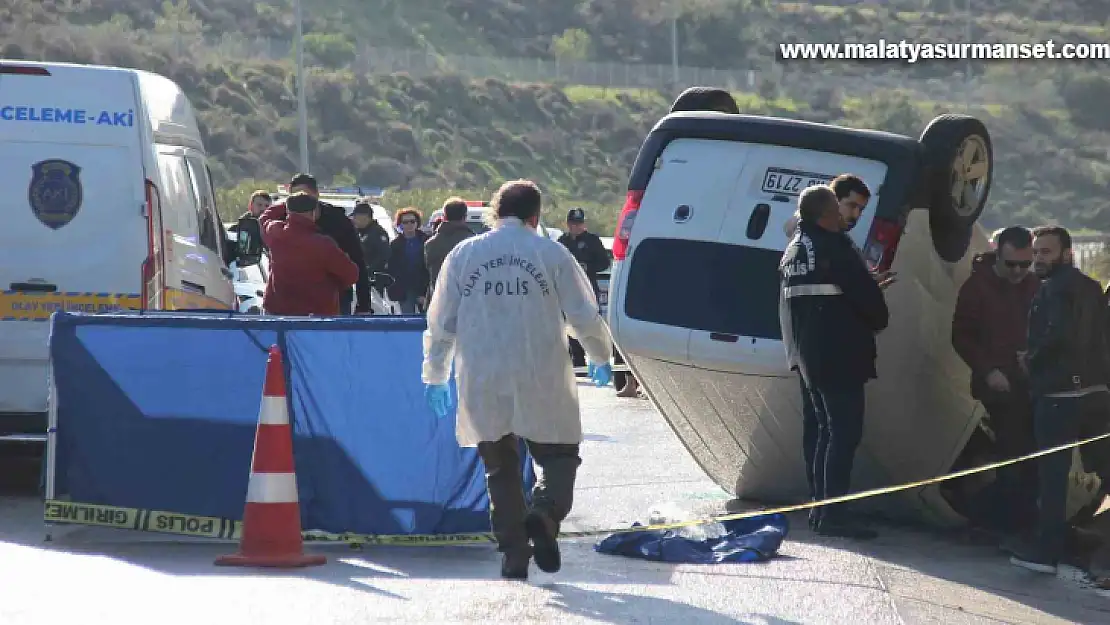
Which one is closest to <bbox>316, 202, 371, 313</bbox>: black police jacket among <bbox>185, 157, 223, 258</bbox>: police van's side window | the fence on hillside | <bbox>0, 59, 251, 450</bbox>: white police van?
<bbox>185, 157, 223, 258</bbox>: police van's side window

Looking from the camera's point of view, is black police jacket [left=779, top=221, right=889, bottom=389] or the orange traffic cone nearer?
the orange traffic cone

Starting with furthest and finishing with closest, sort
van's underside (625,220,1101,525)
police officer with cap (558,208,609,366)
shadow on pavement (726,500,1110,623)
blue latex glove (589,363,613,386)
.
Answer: police officer with cap (558,208,609,366), van's underside (625,220,1101,525), blue latex glove (589,363,613,386), shadow on pavement (726,500,1110,623)

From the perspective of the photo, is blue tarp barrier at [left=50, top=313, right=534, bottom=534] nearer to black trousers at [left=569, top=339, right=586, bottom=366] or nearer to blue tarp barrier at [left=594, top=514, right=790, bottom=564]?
blue tarp barrier at [left=594, top=514, right=790, bottom=564]

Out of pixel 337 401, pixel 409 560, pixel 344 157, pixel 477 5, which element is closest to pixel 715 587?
pixel 409 560

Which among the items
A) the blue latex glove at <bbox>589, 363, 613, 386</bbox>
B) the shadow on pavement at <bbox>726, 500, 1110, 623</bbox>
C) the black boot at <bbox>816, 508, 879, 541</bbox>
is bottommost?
the shadow on pavement at <bbox>726, 500, 1110, 623</bbox>

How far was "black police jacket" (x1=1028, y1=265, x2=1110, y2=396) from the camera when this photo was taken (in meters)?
8.58

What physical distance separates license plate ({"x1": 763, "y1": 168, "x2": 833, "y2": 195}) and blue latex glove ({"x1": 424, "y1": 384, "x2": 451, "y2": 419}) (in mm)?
2117

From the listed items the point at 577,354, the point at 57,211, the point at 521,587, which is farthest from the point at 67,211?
the point at 577,354

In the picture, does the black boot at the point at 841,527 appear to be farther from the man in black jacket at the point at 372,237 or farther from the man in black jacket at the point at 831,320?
the man in black jacket at the point at 372,237

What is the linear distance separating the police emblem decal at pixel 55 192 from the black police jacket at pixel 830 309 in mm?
4217

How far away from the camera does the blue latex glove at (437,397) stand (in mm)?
8445

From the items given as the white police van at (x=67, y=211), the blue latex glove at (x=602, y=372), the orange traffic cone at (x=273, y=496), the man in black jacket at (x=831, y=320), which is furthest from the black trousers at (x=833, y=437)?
the white police van at (x=67, y=211)

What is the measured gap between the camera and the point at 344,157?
64.6m

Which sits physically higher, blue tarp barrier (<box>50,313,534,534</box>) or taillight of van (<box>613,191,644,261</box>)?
taillight of van (<box>613,191,644,261</box>)
